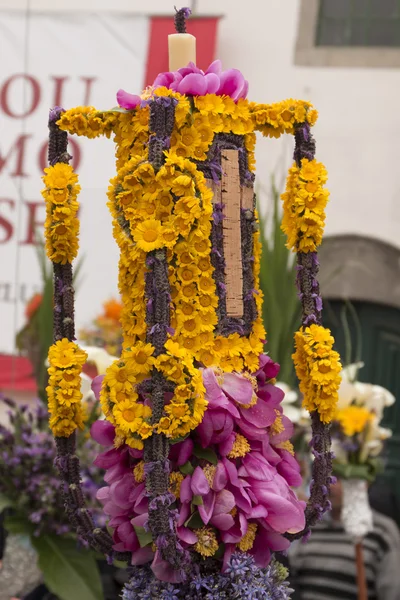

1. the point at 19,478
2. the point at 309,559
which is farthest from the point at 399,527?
the point at 19,478

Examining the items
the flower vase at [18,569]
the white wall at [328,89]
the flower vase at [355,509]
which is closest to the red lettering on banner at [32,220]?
the white wall at [328,89]

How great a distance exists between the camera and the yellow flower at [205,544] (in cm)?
115

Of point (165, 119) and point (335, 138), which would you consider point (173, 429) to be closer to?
point (165, 119)

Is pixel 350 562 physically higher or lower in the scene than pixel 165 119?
lower

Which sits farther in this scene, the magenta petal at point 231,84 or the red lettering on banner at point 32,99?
the red lettering on banner at point 32,99

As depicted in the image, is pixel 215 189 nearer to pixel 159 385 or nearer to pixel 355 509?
pixel 159 385

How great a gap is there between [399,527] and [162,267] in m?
2.24

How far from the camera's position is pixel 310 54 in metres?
3.66

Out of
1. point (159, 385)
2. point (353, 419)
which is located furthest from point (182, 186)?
point (353, 419)

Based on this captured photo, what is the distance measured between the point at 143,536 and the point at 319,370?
31 centimetres

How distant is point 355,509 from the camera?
2365mm

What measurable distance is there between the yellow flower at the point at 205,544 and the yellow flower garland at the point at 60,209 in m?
0.40

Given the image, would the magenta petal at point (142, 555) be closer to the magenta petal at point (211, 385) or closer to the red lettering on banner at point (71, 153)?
the magenta petal at point (211, 385)

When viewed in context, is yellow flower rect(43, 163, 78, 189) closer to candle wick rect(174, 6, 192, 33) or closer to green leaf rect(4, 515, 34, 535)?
candle wick rect(174, 6, 192, 33)
